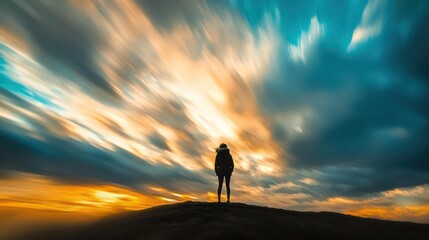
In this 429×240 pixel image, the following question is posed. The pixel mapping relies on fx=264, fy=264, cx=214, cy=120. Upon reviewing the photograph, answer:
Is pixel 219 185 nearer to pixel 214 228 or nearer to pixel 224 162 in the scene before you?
pixel 224 162

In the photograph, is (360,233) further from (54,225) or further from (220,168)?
(54,225)

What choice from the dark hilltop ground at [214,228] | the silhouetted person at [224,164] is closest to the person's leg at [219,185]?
the silhouetted person at [224,164]

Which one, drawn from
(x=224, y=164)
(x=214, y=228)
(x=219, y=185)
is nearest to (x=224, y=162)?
(x=224, y=164)

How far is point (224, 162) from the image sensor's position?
16.6 m

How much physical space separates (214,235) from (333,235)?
6.25 metres

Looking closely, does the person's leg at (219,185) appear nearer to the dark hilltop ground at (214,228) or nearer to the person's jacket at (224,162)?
the person's jacket at (224,162)

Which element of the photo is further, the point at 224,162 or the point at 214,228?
the point at 224,162

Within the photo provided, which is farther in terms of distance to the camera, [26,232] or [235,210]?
[235,210]

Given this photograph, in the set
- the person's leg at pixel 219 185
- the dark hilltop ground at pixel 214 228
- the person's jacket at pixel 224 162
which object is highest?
the person's jacket at pixel 224 162

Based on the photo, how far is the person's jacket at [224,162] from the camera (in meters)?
16.6

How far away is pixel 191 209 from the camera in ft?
45.0

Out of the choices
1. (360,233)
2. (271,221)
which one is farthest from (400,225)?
(271,221)

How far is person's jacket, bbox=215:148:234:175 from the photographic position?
16.6 metres

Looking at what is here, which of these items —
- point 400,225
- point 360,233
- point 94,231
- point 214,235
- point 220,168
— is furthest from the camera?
point 400,225
